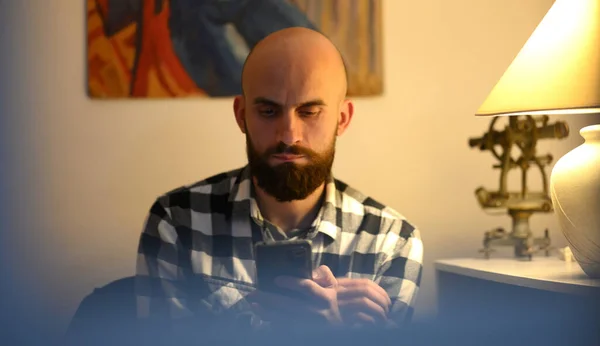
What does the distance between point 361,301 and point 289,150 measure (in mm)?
223

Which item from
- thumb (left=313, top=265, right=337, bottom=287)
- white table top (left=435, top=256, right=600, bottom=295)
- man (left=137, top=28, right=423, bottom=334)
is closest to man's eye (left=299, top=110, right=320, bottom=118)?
man (left=137, top=28, right=423, bottom=334)

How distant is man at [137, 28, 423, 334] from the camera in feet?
3.00

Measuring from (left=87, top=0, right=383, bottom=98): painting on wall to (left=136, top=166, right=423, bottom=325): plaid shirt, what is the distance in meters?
0.25

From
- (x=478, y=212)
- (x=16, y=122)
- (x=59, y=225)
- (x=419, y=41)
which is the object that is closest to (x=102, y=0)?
(x=16, y=122)

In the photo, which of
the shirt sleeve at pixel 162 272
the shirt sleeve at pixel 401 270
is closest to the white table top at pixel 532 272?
the shirt sleeve at pixel 401 270

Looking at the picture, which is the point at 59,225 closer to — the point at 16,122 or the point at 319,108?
the point at 16,122

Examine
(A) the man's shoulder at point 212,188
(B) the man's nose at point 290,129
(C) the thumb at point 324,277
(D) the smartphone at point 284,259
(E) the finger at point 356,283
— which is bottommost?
(E) the finger at point 356,283

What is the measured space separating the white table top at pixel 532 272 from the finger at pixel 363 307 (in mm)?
259

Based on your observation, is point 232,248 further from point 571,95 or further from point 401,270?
point 571,95

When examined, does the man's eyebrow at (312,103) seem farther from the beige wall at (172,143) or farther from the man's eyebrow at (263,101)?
the beige wall at (172,143)

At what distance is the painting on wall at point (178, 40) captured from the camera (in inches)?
44.6

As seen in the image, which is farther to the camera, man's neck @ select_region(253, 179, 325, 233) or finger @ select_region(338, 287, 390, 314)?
man's neck @ select_region(253, 179, 325, 233)

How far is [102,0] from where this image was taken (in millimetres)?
1135

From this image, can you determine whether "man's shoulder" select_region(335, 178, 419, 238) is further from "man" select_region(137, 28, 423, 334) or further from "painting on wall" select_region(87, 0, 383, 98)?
"painting on wall" select_region(87, 0, 383, 98)
